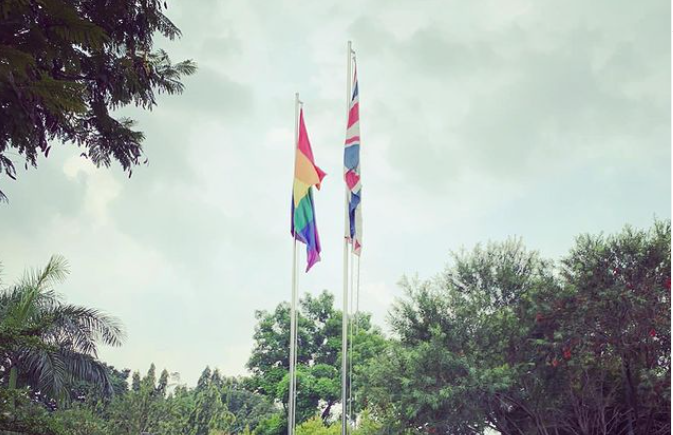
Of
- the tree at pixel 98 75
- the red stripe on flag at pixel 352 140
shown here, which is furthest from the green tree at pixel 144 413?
the red stripe on flag at pixel 352 140

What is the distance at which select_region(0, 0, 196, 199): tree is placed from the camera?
3.46 meters

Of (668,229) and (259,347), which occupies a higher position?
(259,347)

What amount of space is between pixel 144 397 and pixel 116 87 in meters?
11.6

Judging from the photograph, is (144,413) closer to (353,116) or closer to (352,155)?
(352,155)

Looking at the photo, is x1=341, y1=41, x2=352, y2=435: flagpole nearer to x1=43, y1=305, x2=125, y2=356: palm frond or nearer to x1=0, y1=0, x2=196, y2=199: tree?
x1=0, y1=0, x2=196, y2=199: tree

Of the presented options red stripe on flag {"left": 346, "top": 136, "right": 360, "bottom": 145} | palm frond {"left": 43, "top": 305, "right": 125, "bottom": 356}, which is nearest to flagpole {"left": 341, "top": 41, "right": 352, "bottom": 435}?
red stripe on flag {"left": 346, "top": 136, "right": 360, "bottom": 145}

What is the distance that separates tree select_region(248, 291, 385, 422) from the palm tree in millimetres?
14385

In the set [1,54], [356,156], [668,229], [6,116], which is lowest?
[1,54]

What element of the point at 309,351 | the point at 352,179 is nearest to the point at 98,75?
the point at 352,179

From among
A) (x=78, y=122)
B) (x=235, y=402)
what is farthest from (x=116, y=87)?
(x=235, y=402)

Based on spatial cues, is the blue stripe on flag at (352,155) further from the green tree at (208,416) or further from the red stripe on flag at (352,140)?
the green tree at (208,416)

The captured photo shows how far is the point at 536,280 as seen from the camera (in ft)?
61.6

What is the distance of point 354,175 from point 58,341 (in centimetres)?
1122

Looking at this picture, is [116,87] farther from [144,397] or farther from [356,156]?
[144,397]
